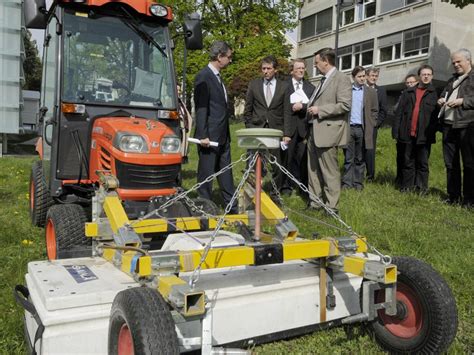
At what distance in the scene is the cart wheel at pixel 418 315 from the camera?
8.13 ft

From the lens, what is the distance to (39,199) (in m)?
5.37

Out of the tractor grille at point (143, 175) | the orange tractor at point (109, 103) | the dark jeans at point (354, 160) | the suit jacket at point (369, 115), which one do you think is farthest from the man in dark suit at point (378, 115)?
the tractor grille at point (143, 175)

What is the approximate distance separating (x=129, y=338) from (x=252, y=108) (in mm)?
5283

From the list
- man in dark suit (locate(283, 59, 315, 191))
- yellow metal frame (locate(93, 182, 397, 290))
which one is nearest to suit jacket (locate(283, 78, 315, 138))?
man in dark suit (locate(283, 59, 315, 191))

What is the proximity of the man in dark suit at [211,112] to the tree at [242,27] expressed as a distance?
74.9ft

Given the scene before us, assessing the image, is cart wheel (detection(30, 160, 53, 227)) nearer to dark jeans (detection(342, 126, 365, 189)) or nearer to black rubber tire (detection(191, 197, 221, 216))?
black rubber tire (detection(191, 197, 221, 216))

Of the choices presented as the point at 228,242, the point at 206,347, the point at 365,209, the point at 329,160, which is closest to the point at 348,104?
the point at 329,160

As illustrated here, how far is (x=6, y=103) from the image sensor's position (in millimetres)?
14422

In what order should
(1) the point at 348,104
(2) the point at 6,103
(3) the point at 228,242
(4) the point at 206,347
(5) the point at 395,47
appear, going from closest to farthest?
(4) the point at 206,347 → (3) the point at 228,242 → (1) the point at 348,104 → (2) the point at 6,103 → (5) the point at 395,47

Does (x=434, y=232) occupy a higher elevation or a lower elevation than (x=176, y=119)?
lower

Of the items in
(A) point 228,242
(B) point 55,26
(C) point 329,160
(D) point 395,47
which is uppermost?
(D) point 395,47

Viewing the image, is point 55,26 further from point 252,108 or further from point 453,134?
point 453,134

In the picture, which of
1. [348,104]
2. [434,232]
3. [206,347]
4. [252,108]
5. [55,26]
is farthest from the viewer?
[252,108]

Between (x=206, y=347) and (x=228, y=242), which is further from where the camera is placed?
(x=228, y=242)
